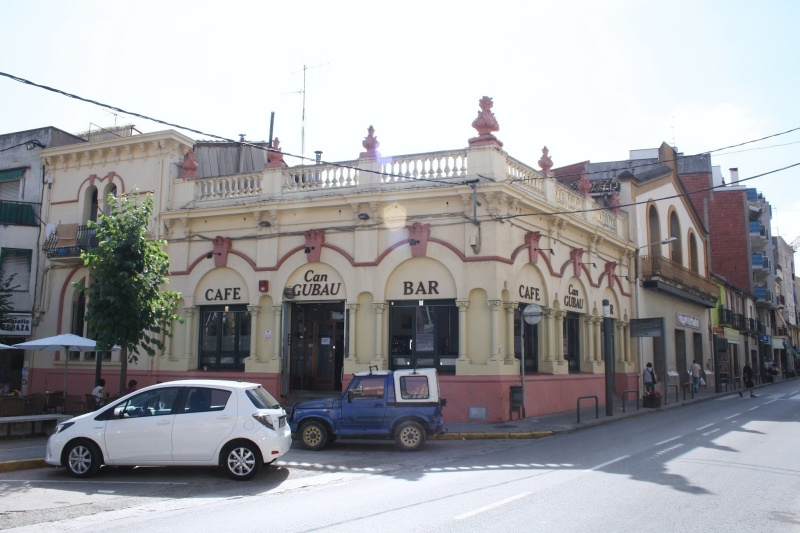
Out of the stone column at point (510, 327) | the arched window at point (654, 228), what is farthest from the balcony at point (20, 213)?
the arched window at point (654, 228)

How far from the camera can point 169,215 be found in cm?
2317

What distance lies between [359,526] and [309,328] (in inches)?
586

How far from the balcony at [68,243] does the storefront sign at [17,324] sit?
251 cm

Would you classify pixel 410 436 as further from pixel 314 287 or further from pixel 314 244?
pixel 314 244

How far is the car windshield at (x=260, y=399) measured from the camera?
1166 cm

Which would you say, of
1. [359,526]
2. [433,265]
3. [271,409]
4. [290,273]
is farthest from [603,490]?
[290,273]

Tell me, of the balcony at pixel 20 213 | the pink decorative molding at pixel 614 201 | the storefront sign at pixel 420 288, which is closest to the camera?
the storefront sign at pixel 420 288

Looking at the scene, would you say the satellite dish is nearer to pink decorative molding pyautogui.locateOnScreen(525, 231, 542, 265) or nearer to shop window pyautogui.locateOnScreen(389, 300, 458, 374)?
shop window pyautogui.locateOnScreen(389, 300, 458, 374)

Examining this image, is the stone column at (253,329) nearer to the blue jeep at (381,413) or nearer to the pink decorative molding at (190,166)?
the pink decorative molding at (190,166)

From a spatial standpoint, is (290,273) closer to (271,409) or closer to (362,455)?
(362,455)

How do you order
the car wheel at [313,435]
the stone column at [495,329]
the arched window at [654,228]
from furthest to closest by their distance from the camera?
the arched window at [654,228]
the stone column at [495,329]
the car wheel at [313,435]

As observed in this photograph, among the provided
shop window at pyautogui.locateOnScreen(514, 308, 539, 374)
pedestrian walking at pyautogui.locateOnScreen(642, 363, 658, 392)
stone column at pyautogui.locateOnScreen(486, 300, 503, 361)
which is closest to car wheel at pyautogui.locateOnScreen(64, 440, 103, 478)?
stone column at pyautogui.locateOnScreen(486, 300, 503, 361)

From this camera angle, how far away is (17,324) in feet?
82.4

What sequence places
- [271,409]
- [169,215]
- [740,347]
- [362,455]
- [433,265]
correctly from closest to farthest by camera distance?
[271,409], [362,455], [433,265], [169,215], [740,347]
